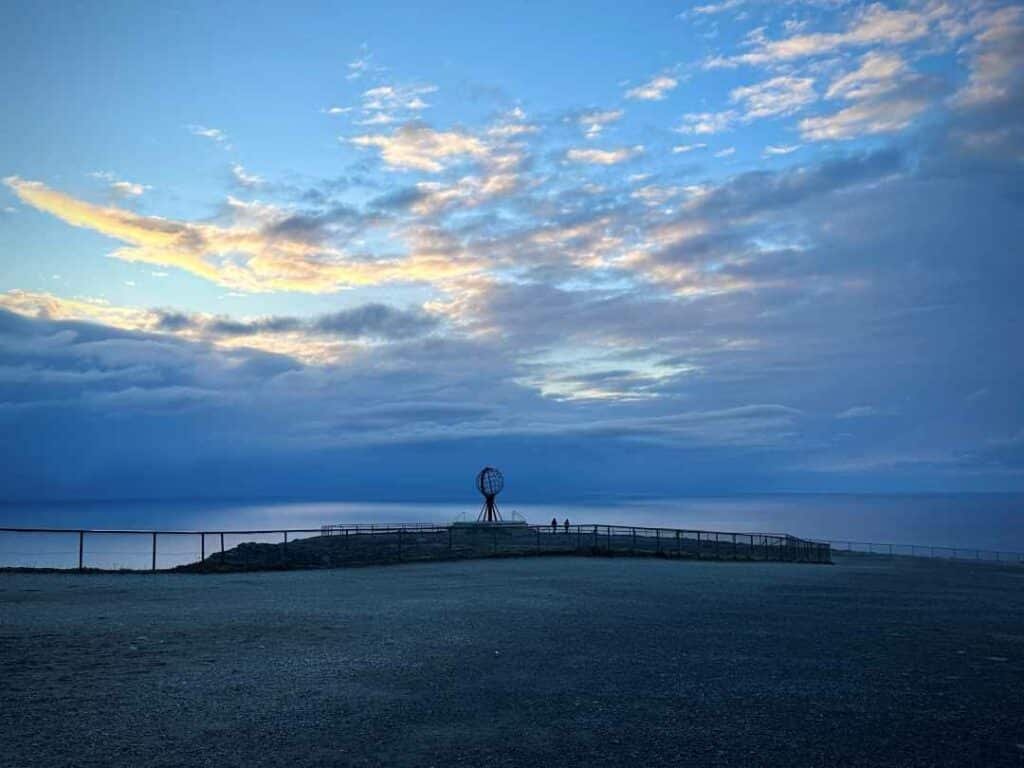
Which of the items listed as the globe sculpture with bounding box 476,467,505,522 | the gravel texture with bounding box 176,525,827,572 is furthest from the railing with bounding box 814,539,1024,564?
the globe sculpture with bounding box 476,467,505,522

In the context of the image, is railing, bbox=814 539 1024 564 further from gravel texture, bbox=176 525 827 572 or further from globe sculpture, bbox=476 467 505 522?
globe sculpture, bbox=476 467 505 522

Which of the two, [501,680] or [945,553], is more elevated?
[501,680]

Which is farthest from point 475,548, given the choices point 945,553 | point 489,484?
point 945,553

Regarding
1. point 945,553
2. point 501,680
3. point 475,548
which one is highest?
point 501,680

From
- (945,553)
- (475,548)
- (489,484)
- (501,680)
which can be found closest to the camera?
(501,680)

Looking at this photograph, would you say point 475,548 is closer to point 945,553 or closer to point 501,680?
point 501,680

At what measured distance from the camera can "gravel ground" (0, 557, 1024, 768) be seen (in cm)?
747

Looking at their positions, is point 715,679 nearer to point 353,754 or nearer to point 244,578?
point 353,754

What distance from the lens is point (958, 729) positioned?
8.18 m

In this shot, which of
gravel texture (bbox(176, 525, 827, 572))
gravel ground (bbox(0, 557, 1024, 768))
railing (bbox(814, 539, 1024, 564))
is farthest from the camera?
railing (bbox(814, 539, 1024, 564))

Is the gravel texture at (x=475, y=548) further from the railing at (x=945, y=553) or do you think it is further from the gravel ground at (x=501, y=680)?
the gravel ground at (x=501, y=680)

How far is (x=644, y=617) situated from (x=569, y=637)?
3.09 metres

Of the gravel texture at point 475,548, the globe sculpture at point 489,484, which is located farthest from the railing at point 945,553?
the globe sculpture at point 489,484

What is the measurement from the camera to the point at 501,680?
10266 millimetres
